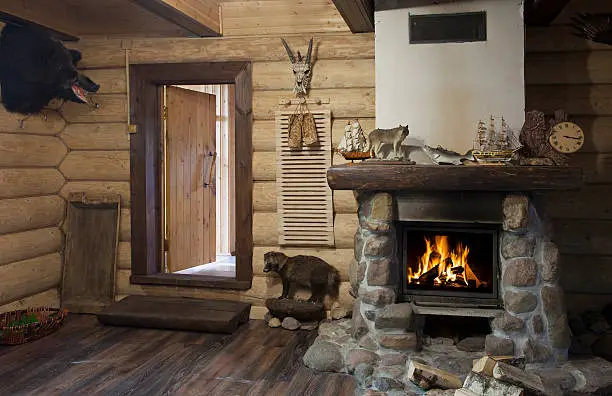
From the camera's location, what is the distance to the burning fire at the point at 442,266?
3.56 metres

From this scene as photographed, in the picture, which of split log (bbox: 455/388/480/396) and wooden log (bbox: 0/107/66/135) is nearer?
split log (bbox: 455/388/480/396)

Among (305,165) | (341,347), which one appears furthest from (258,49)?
(341,347)

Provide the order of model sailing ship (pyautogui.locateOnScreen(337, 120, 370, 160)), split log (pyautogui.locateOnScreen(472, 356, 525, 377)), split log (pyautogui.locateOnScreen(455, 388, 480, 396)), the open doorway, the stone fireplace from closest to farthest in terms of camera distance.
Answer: split log (pyautogui.locateOnScreen(455, 388, 480, 396)) < split log (pyautogui.locateOnScreen(472, 356, 525, 377)) < the stone fireplace < model sailing ship (pyautogui.locateOnScreen(337, 120, 370, 160)) < the open doorway

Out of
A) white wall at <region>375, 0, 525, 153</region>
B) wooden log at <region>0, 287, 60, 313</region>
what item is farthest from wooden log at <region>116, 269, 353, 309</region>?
white wall at <region>375, 0, 525, 153</region>

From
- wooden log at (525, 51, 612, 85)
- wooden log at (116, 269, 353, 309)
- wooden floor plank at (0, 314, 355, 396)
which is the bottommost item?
wooden floor plank at (0, 314, 355, 396)

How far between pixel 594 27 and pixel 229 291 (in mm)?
3393

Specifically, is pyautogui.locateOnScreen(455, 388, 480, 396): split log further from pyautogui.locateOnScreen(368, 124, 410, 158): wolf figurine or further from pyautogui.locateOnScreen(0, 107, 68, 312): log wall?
pyautogui.locateOnScreen(0, 107, 68, 312): log wall

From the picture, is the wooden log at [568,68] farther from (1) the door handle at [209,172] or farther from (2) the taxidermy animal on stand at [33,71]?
(2) the taxidermy animal on stand at [33,71]

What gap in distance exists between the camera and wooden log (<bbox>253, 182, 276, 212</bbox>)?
445 centimetres

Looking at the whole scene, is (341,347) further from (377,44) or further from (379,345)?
(377,44)

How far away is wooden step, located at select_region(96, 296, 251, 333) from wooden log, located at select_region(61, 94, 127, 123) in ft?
5.26

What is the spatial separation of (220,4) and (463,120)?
7.37 feet

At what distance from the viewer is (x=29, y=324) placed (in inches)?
152

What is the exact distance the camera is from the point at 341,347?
3.49m
